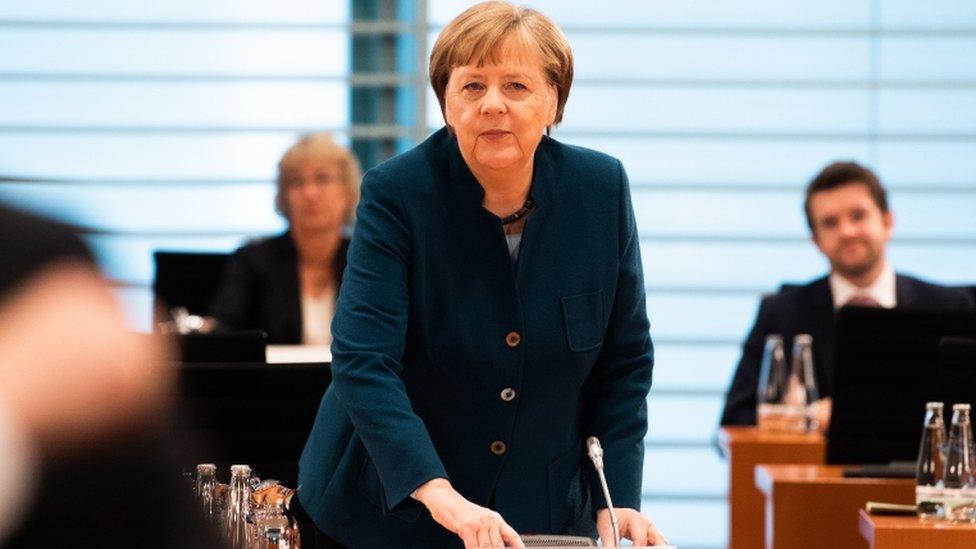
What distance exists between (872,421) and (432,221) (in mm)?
2425

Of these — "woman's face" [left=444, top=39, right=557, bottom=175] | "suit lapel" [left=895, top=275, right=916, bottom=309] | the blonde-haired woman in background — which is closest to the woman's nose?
"woman's face" [left=444, top=39, right=557, bottom=175]

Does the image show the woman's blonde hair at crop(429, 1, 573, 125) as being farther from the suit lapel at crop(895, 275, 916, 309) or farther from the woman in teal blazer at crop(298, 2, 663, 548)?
the suit lapel at crop(895, 275, 916, 309)

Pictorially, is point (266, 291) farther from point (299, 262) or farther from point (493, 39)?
point (493, 39)

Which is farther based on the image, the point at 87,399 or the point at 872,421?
the point at 872,421

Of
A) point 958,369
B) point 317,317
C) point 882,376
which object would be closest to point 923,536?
point 958,369

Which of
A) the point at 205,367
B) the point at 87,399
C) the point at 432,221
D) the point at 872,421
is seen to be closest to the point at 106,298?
the point at 87,399

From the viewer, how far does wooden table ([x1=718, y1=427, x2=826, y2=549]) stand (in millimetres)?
5070

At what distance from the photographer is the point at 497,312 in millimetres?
2361

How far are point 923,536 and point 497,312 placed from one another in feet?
4.45

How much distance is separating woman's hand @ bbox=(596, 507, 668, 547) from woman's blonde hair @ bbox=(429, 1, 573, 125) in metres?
0.60

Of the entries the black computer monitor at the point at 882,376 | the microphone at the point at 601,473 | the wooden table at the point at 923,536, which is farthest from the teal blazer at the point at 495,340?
the black computer monitor at the point at 882,376

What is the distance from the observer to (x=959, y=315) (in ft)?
14.6

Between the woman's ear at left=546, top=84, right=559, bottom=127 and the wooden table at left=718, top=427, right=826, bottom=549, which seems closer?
the woman's ear at left=546, top=84, right=559, bottom=127

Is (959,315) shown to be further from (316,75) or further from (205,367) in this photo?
(316,75)
